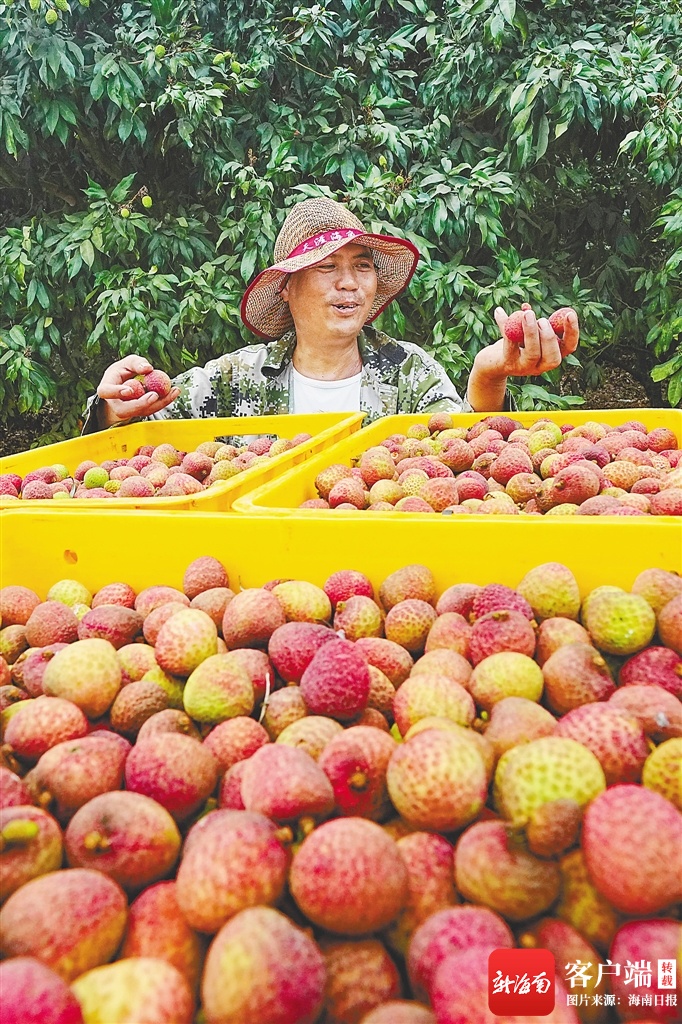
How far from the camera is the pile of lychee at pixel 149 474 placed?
9.22 feet

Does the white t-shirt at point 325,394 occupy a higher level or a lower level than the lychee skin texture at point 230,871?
higher

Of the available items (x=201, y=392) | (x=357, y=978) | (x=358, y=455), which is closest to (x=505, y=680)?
(x=357, y=978)

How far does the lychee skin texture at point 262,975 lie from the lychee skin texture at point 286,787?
0.56 ft

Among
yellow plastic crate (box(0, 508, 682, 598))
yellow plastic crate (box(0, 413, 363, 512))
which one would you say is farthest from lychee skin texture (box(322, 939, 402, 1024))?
yellow plastic crate (box(0, 413, 363, 512))

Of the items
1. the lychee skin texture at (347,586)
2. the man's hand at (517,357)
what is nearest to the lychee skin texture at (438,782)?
the lychee skin texture at (347,586)

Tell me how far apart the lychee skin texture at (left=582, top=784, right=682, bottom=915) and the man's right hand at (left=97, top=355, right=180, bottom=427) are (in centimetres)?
322

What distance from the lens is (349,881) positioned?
3.23 ft

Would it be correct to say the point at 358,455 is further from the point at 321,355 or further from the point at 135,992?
the point at 135,992

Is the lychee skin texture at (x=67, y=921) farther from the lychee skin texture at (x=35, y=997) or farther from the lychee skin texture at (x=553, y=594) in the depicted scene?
the lychee skin texture at (x=553, y=594)

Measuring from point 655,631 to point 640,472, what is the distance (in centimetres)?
117

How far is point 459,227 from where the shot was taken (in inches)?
223

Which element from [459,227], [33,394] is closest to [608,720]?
[459,227]

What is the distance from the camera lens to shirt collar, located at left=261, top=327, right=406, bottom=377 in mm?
4617

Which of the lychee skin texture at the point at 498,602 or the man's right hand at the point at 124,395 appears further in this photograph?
the man's right hand at the point at 124,395
